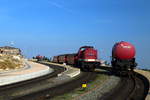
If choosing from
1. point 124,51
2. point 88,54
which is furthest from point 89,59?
point 124,51

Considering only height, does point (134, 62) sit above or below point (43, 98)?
above

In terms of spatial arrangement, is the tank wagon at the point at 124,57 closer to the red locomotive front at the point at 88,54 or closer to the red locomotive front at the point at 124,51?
the red locomotive front at the point at 124,51

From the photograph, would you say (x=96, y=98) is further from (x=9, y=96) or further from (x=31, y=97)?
(x=9, y=96)

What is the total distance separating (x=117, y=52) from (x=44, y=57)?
236ft

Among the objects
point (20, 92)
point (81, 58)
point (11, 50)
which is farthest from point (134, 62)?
point (11, 50)

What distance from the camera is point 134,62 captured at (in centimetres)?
2672

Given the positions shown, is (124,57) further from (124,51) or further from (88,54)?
(88,54)

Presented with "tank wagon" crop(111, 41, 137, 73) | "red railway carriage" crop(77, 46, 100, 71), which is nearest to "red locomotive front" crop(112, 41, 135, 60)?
"tank wagon" crop(111, 41, 137, 73)

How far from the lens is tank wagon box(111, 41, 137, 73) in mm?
26214

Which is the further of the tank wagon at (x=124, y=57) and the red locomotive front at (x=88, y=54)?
the red locomotive front at (x=88, y=54)

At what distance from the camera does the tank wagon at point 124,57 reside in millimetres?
26214

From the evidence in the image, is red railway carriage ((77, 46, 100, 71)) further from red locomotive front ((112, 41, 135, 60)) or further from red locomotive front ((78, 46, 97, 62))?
red locomotive front ((112, 41, 135, 60))

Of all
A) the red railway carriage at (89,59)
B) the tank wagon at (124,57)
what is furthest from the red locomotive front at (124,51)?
the red railway carriage at (89,59)

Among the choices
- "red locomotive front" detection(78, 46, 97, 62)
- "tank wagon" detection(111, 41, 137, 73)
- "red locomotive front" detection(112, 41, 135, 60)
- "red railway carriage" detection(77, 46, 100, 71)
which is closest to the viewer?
"tank wagon" detection(111, 41, 137, 73)
